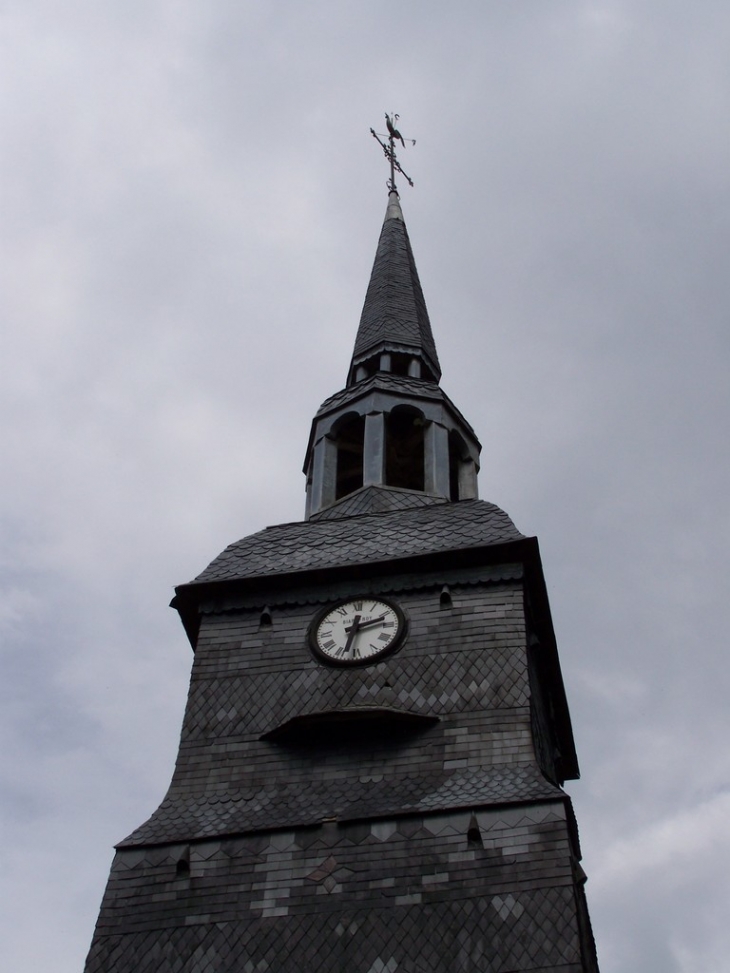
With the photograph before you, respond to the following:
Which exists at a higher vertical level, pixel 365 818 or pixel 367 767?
pixel 367 767

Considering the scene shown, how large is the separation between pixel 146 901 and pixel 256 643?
5.50 meters

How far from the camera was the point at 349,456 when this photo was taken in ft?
109

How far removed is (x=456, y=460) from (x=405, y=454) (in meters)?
1.86

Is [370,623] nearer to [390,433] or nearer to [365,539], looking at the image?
[365,539]

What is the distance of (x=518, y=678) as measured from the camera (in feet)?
76.6

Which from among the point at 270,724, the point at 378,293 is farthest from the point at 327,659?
the point at 378,293

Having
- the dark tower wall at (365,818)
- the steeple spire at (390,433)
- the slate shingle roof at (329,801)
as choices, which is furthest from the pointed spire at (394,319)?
the slate shingle roof at (329,801)

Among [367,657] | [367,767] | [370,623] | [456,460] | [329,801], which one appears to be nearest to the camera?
[329,801]

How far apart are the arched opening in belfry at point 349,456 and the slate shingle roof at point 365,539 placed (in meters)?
4.32

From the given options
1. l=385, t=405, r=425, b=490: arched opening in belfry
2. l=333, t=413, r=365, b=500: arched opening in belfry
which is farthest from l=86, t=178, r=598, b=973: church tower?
l=385, t=405, r=425, b=490: arched opening in belfry

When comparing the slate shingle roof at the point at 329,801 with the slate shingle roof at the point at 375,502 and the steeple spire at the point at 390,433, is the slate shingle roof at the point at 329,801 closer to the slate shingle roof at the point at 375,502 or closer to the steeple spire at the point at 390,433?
the slate shingle roof at the point at 375,502

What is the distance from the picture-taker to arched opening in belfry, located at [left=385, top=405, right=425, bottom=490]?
33.2 m

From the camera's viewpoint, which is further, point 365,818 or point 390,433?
point 390,433

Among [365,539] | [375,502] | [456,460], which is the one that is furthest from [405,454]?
[365,539]
